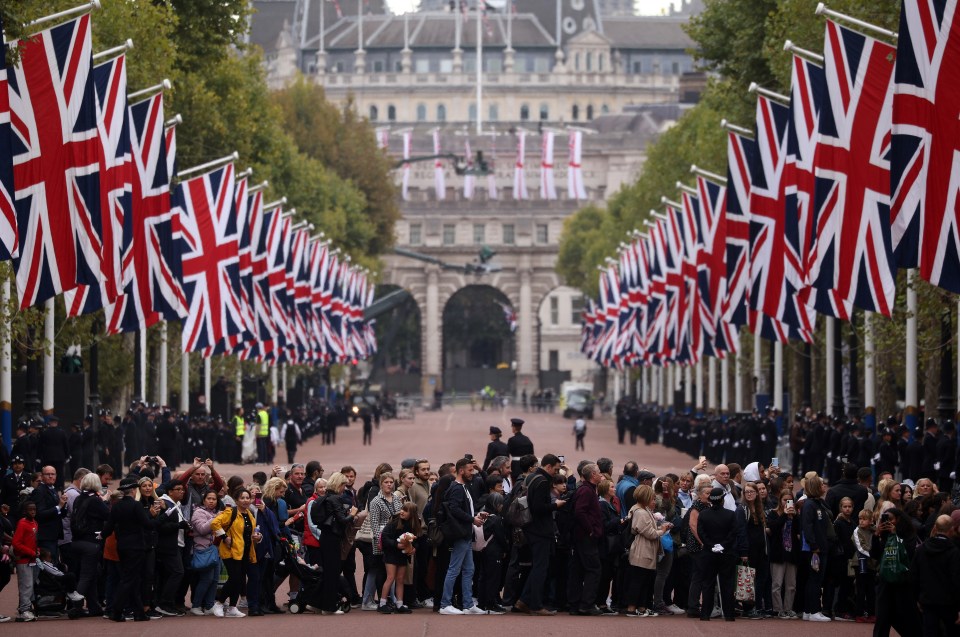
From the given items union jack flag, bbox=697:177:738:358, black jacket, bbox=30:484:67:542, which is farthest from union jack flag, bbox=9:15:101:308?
union jack flag, bbox=697:177:738:358

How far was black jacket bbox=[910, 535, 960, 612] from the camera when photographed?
1938 cm

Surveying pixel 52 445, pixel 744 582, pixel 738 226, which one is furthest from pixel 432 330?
pixel 744 582

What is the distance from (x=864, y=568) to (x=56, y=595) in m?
8.60

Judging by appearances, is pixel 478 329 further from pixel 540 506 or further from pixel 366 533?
pixel 540 506

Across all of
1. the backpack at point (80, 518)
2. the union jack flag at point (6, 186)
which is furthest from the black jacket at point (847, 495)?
the union jack flag at point (6, 186)

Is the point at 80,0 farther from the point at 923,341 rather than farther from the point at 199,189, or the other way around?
the point at 923,341

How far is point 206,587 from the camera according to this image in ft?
78.6

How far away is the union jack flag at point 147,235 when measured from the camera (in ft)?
121

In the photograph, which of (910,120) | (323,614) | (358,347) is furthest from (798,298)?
(358,347)

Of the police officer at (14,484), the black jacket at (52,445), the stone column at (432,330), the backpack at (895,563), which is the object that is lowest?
the backpack at (895,563)

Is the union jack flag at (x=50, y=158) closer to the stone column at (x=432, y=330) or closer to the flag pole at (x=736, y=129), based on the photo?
the flag pole at (x=736, y=129)

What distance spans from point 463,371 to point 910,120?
454 feet

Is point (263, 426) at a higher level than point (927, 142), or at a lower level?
lower

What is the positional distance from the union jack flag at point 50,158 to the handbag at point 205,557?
269 inches
